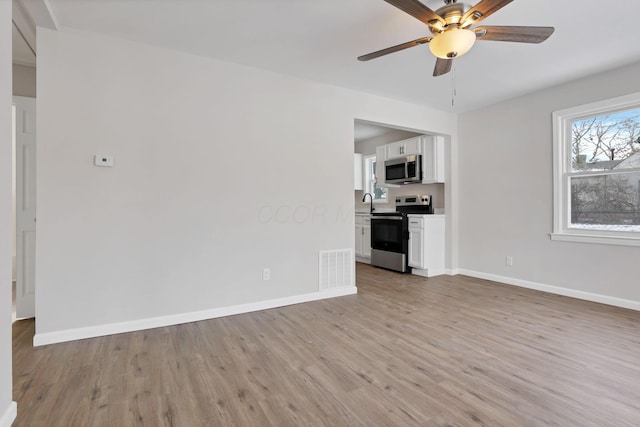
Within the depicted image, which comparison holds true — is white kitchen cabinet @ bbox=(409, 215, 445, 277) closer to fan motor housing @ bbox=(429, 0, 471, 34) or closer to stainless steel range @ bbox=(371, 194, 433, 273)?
stainless steel range @ bbox=(371, 194, 433, 273)

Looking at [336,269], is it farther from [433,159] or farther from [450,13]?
[450,13]

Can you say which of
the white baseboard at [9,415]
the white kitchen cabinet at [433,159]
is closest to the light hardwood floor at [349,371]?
the white baseboard at [9,415]

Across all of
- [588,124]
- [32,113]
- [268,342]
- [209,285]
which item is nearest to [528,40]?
[588,124]

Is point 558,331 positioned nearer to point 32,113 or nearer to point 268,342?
point 268,342

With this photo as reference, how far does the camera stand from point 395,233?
196 inches

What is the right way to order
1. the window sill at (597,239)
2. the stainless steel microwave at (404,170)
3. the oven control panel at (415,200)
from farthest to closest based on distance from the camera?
the oven control panel at (415,200) < the stainless steel microwave at (404,170) < the window sill at (597,239)

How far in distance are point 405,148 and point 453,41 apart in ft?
10.6

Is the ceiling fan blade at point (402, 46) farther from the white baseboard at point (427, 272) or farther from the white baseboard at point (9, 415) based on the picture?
the white baseboard at point (427, 272)

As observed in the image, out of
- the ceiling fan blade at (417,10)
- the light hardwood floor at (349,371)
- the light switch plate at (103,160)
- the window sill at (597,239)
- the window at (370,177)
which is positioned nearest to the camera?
the light hardwood floor at (349,371)

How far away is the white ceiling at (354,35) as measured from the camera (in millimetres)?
2250

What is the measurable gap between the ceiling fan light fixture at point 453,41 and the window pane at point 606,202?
A: 269 centimetres

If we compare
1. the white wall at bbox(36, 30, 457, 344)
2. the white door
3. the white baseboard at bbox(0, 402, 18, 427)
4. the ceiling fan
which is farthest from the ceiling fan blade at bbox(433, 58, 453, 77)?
the white door

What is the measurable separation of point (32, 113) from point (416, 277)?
4922 mm

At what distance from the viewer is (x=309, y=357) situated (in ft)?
7.25
